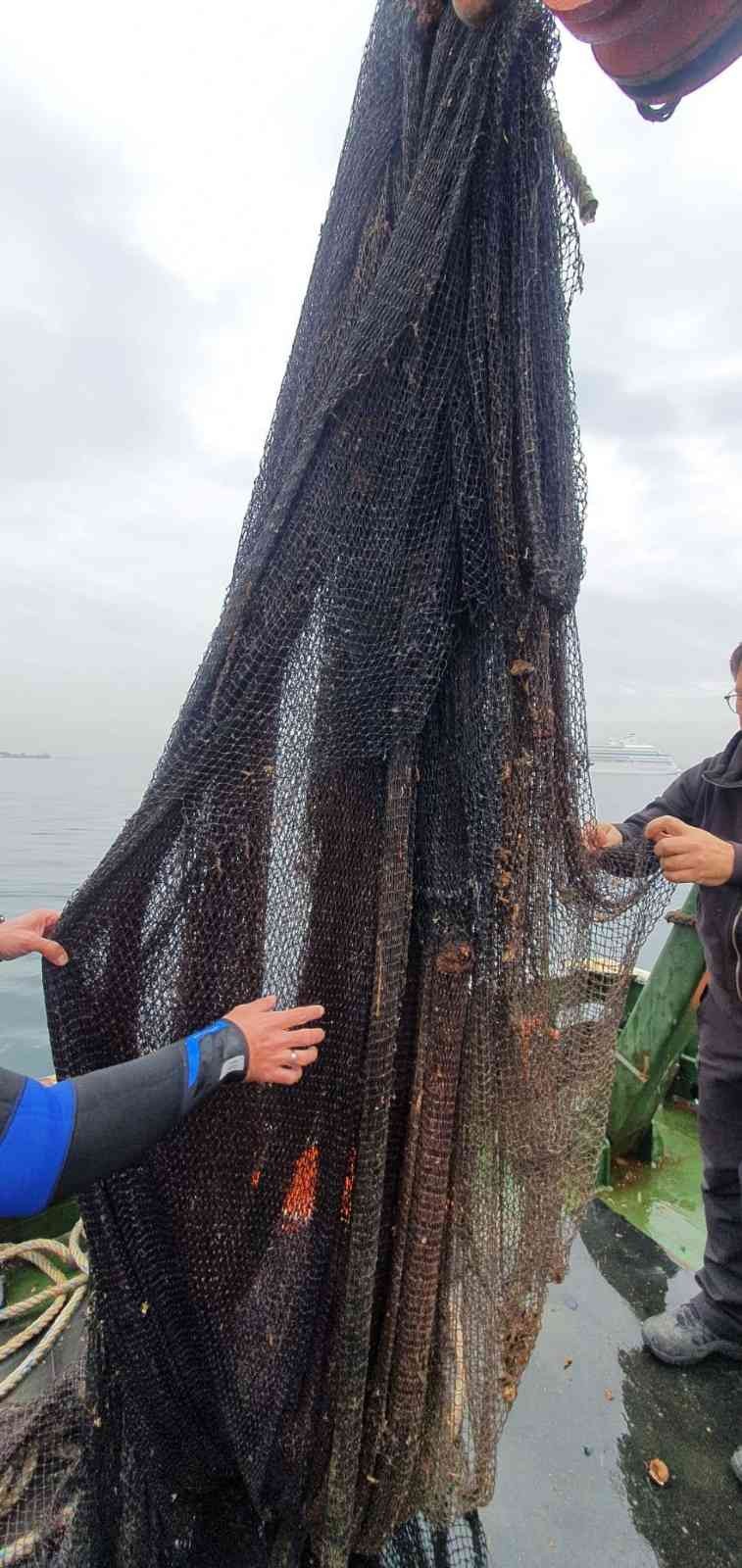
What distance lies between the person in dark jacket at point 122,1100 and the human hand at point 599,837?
0.89m

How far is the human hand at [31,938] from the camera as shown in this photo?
181cm

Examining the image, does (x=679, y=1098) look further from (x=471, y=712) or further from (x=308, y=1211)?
(x=471, y=712)

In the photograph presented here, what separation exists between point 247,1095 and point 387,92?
2430 millimetres

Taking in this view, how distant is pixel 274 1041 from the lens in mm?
1643

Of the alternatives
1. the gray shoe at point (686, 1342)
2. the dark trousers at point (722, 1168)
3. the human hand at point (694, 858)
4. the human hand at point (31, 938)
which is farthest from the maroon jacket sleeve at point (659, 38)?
the gray shoe at point (686, 1342)

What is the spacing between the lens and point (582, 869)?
6.55 ft

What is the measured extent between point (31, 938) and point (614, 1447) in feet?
8.35

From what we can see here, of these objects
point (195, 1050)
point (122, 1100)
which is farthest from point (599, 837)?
point (122, 1100)

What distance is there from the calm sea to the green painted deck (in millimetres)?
3361

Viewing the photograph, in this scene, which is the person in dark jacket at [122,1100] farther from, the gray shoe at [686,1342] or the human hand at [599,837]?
the gray shoe at [686,1342]

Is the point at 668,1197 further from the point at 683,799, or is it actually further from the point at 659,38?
the point at 659,38

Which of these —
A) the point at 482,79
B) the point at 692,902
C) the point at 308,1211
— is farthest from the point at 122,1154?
the point at 692,902

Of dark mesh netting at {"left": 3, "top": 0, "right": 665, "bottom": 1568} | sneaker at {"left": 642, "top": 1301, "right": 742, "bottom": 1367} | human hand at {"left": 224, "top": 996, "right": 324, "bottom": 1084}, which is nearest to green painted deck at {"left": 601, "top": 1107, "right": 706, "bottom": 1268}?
sneaker at {"left": 642, "top": 1301, "right": 742, "bottom": 1367}

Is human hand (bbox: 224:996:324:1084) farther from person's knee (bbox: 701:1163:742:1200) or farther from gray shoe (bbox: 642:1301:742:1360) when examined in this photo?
gray shoe (bbox: 642:1301:742:1360)
